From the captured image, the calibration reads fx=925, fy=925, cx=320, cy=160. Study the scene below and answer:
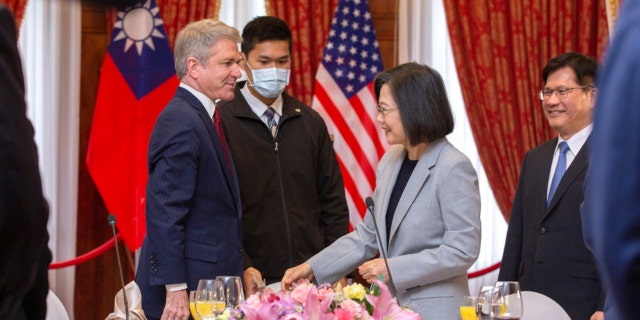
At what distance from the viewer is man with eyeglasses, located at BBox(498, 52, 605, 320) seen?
13.0 feet

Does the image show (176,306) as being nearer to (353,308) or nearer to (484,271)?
(353,308)

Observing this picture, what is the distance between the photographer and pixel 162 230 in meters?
3.71

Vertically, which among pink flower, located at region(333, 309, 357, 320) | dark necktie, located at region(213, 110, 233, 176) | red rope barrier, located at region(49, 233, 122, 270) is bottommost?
red rope barrier, located at region(49, 233, 122, 270)

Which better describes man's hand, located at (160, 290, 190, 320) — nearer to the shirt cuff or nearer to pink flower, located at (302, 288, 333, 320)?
the shirt cuff

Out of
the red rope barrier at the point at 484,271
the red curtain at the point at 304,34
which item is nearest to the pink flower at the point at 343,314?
the red curtain at the point at 304,34

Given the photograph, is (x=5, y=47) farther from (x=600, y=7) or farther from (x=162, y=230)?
(x=600, y=7)

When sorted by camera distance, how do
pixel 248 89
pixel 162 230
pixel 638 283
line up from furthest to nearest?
1. pixel 248 89
2. pixel 162 230
3. pixel 638 283

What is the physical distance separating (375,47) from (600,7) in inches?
64.3

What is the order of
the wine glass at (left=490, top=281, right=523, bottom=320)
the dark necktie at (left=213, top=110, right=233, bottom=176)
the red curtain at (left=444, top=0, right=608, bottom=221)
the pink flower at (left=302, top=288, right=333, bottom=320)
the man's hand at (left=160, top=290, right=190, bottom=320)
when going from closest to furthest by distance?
the pink flower at (left=302, top=288, right=333, bottom=320) → the wine glass at (left=490, top=281, right=523, bottom=320) → the man's hand at (left=160, top=290, right=190, bottom=320) → the dark necktie at (left=213, top=110, right=233, bottom=176) → the red curtain at (left=444, top=0, right=608, bottom=221)

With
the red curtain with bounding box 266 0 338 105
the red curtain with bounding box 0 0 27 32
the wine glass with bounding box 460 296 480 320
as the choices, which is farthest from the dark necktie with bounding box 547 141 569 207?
the red curtain with bounding box 0 0 27 32

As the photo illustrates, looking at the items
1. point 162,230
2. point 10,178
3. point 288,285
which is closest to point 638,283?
point 10,178

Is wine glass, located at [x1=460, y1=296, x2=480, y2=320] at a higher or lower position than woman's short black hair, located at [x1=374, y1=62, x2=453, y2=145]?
lower

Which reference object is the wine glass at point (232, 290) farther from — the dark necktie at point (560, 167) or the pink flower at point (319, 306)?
the dark necktie at point (560, 167)

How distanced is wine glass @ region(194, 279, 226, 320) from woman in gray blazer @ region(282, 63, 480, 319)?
0.59 m
